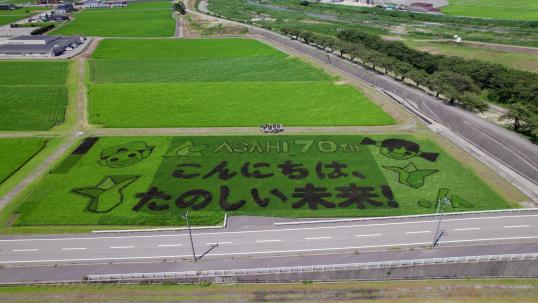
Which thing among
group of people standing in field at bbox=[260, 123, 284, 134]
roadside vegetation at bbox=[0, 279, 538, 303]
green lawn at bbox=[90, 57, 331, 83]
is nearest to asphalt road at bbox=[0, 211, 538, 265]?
roadside vegetation at bbox=[0, 279, 538, 303]

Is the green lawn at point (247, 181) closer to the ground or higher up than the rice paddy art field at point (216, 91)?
closer to the ground

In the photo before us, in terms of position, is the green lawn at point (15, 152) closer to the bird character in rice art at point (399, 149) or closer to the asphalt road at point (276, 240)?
the asphalt road at point (276, 240)

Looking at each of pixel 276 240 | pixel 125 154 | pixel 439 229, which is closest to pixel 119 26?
pixel 125 154

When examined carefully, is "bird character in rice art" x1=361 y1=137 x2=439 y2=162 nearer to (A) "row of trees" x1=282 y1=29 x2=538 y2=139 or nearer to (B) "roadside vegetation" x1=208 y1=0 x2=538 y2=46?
(A) "row of trees" x1=282 y1=29 x2=538 y2=139

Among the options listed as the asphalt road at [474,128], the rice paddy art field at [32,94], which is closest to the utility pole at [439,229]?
the asphalt road at [474,128]

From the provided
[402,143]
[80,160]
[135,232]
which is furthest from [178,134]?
[402,143]
